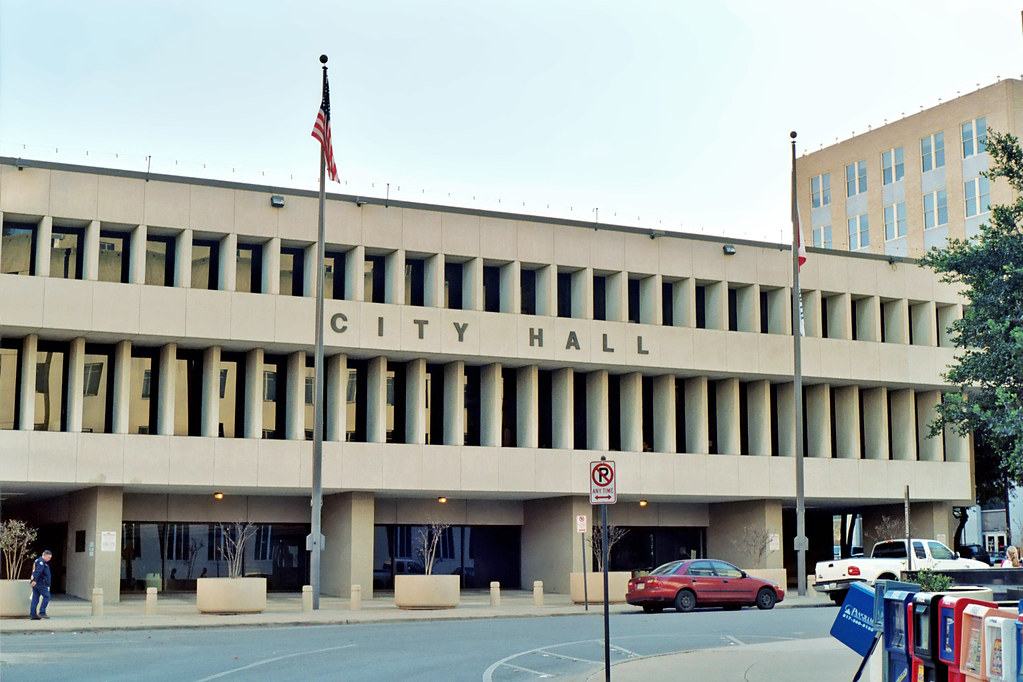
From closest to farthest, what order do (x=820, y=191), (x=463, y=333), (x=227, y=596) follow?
1. (x=227, y=596)
2. (x=463, y=333)
3. (x=820, y=191)

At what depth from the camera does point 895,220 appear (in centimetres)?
8162

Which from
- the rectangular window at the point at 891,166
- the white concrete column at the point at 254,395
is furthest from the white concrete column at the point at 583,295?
the rectangular window at the point at 891,166

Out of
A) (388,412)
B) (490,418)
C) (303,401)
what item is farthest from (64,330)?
(490,418)

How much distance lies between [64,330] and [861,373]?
30.5m

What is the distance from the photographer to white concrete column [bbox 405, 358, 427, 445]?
142 ft

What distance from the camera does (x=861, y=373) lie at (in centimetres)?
5038

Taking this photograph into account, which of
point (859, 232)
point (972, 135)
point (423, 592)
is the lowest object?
point (423, 592)

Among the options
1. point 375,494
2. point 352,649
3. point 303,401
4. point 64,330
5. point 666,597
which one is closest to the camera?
point 352,649

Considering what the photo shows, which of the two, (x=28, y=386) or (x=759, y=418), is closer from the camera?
(x=28, y=386)

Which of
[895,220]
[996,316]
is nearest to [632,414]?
[996,316]

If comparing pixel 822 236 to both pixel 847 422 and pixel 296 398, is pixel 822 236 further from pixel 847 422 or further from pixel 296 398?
pixel 296 398

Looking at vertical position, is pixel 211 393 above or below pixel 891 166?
below

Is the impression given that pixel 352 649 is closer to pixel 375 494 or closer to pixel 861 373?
pixel 375 494

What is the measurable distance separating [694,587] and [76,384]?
779 inches
